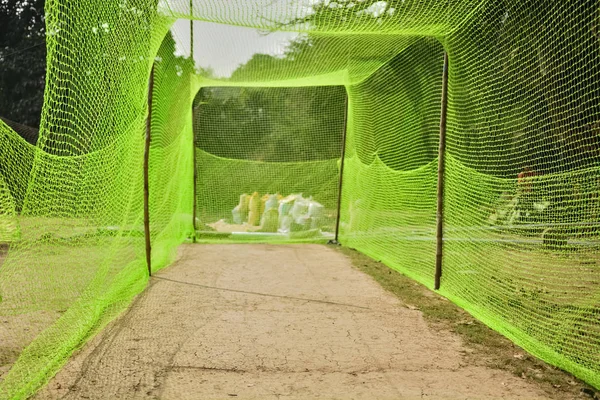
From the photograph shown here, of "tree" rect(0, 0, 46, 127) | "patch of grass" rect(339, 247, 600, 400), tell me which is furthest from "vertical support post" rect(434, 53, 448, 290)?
"tree" rect(0, 0, 46, 127)

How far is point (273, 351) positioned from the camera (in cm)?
344

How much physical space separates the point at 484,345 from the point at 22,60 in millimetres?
20519

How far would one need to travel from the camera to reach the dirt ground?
2.80 metres

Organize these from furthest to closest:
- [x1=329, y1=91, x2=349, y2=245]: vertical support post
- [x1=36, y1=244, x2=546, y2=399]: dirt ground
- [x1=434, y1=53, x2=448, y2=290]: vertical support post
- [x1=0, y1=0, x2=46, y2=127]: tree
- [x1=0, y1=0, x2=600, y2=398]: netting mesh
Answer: [x1=0, y1=0, x2=46, y2=127]: tree
[x1=329, y1=91, x2=349, y2=245]: vertical support post
[x1=434, y1=53, x2=448, y2=290]: vertical support post
[x1=0, y1=0, x2=600, y2=398]: netting mesh
[x1=36, y1=244, x2=546, y2=399]: dirt ground

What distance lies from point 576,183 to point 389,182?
3.60 metres

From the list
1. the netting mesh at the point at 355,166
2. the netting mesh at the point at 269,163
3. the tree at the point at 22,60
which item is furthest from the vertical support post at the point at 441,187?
the tree at the point at 22,60

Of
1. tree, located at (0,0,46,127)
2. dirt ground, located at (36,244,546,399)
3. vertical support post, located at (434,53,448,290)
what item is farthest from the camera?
tree, located at (0,0,46,127)

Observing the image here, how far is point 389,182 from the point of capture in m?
7.47

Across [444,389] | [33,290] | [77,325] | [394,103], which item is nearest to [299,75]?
[394,103]

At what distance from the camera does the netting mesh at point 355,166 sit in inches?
144

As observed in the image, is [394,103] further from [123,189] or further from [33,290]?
[33,290]

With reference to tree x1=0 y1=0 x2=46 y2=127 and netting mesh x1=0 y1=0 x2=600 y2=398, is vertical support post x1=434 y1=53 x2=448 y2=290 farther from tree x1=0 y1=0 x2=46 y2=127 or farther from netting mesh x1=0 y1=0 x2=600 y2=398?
tree x1=0 y1=0 x2=46 y2=127

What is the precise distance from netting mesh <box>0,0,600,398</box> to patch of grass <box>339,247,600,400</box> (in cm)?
11

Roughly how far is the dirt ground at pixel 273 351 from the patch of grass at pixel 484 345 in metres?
0.09
